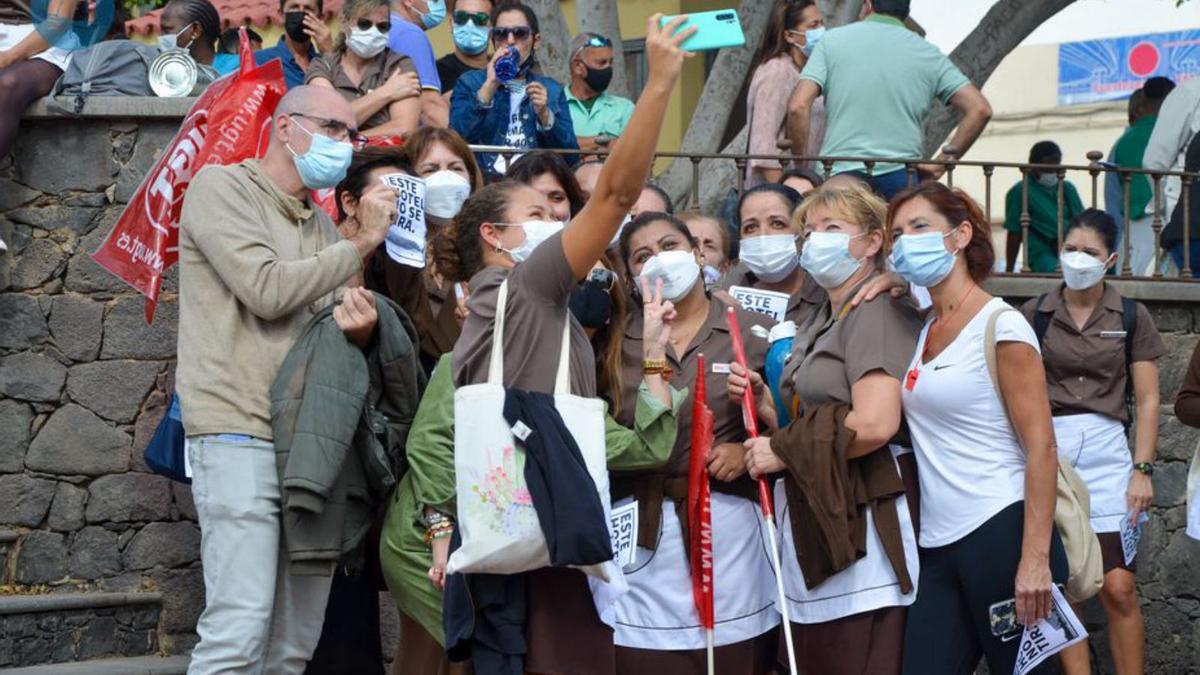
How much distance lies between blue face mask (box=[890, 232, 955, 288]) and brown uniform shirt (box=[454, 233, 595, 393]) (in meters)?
1.24

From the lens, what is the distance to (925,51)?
9727 millimetres

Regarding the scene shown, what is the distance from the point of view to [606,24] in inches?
505

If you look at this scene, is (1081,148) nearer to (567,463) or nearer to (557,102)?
(557,102)

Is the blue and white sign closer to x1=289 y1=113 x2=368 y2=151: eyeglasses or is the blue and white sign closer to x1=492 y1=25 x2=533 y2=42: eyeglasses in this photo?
x1=492 y1=25 x2=533 y2=42: eyeglasses

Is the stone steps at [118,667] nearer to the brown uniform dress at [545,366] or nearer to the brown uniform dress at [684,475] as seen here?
the brown uniform dress at [684,475]

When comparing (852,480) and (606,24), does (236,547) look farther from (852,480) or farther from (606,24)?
(606,24)

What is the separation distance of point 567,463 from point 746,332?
169 centimetres

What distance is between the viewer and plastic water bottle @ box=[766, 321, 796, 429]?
6.80 metres

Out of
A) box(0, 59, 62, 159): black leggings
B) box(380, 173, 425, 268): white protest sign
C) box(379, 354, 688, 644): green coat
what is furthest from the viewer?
box(0, 59, 62, 159): black leggings

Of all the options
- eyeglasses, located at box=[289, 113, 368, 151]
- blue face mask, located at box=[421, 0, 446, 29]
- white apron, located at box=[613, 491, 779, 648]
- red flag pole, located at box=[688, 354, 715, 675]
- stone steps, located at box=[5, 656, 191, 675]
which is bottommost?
stone steps, located at box=[5, 656, 191, 675]

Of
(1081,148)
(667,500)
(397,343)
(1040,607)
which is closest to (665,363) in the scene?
(667,500)

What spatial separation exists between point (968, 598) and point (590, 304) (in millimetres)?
1513

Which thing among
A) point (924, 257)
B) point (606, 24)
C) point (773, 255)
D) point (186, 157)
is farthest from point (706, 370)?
point (606, 24)

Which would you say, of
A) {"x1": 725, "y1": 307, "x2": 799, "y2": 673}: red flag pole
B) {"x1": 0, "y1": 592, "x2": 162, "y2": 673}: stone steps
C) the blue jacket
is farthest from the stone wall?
{"x1": 725, "y1": 307, "x2": 799, "y2": 673}: red flag pole
